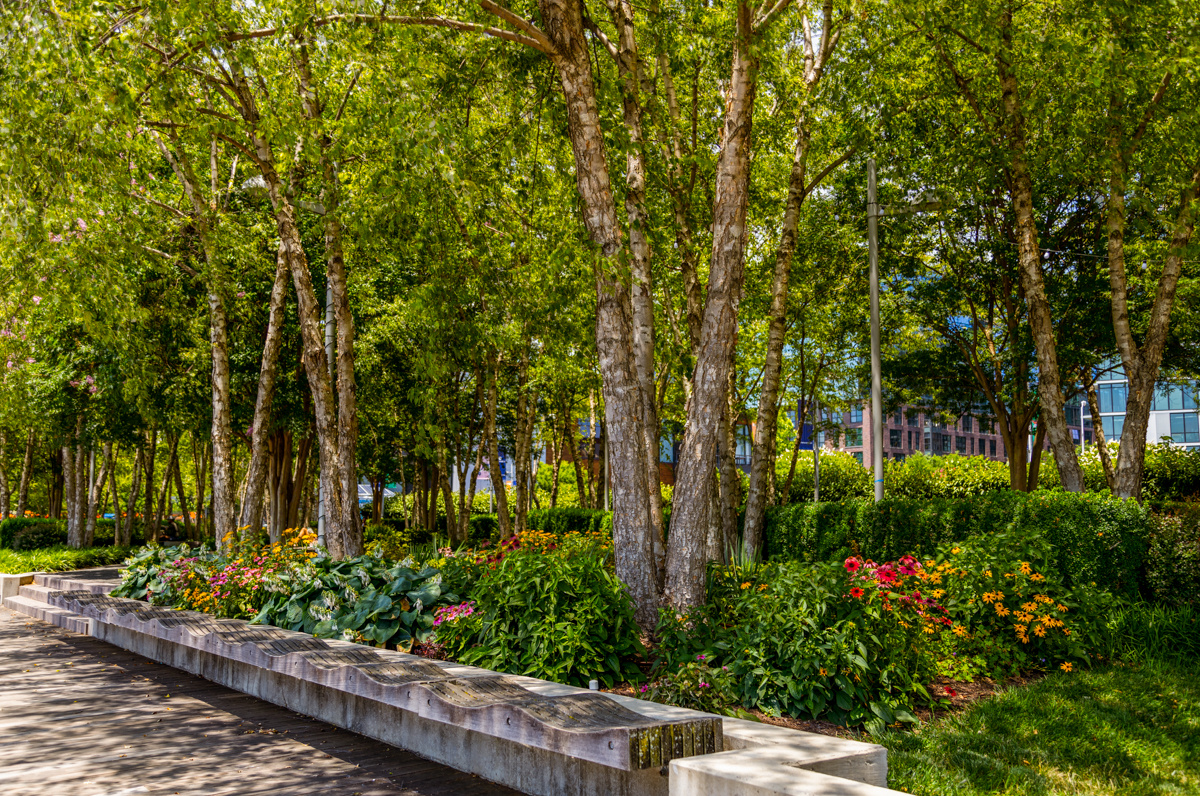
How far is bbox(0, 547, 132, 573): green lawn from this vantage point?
20.3 m

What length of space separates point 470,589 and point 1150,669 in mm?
6192

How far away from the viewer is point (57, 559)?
824 inches

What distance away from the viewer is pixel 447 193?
1012 cm

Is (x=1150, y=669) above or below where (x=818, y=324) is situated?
below

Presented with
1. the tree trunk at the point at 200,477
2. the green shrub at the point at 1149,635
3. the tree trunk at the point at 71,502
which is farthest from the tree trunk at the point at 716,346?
the tree trunk at the point at 200,477

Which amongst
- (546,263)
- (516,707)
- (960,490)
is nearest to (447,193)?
(546,263)

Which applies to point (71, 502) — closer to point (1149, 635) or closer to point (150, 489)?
point (150, 489)

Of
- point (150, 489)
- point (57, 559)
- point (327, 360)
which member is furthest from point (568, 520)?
point (150, 489)

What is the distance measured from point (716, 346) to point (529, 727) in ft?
14.3

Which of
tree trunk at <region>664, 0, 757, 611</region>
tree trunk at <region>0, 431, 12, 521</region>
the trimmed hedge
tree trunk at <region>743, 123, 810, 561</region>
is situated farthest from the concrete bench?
tree trunk at <region>0, 431, 12, 521</region>

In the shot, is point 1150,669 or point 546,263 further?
point 546,263

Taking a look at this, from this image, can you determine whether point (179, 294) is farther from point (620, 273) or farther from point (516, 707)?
point (516, 707)

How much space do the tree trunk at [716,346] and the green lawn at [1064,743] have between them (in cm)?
246

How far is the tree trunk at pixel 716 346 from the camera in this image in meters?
7.79
